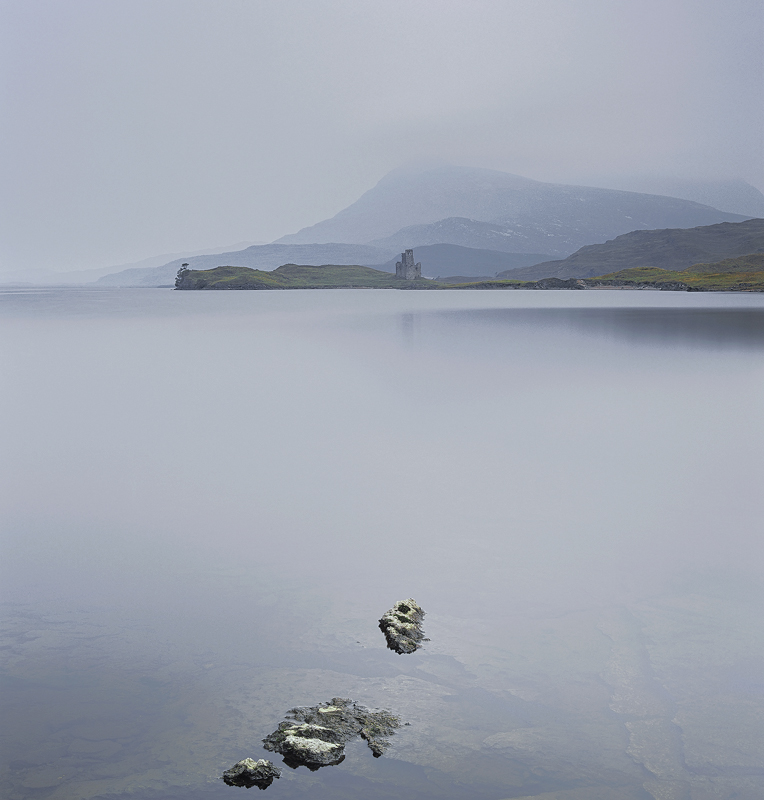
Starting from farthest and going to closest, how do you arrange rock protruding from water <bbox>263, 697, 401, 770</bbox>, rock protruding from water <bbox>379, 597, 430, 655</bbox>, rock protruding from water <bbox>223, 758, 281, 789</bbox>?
rock protruding from water <bbox>379, 597, 430, 655</bbox>, rock protruding from water <bbox>263, 697, 401, 770</bbox>, rock protruding from water <bbox>223, 758, 281, 789</bbox>

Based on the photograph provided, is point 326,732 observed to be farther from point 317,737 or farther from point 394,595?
point 394,595

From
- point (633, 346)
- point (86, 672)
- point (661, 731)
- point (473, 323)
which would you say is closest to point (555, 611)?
point (661, 731)

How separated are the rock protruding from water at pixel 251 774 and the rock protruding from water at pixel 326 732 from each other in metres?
0.17

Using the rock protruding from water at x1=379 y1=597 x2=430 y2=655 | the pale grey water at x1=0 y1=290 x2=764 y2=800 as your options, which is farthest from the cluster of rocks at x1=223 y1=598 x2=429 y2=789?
the rock protruding from water at x1=379 y1=597 x2=430 y2=655

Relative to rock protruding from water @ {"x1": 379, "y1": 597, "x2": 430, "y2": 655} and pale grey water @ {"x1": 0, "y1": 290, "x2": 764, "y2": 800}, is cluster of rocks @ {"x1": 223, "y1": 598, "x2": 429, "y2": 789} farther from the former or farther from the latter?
rock protruding from water @ {"x1": 379, "y1": 597, "x2": 430, "y2": 655}

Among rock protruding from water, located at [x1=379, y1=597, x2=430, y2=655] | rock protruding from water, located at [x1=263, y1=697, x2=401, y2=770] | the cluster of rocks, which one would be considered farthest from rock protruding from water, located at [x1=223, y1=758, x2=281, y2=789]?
rock protruding from water, located at [x1=379, y1=597, x2=430, y2=655]

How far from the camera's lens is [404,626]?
257 inches

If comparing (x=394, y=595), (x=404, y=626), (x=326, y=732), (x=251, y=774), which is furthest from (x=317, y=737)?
(x=394, y=595)

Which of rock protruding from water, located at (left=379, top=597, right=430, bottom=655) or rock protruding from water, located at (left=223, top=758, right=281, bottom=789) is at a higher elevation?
rock protruding from water, located at (left=379, top=597, right=430, bottom=655)

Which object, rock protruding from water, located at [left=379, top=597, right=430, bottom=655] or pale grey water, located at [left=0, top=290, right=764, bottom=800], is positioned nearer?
pale grey water, located at [left=0, top=290, right=764, bottom=800]

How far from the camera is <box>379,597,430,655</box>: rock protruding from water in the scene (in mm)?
6340

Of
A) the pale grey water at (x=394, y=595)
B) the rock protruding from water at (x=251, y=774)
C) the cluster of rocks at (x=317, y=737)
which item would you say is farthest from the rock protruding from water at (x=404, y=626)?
the rock protruding from water at (x=251, y=774)

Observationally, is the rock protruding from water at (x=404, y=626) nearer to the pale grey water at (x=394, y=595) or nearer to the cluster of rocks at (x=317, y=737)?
the pale grey water at (x=394, y=595)

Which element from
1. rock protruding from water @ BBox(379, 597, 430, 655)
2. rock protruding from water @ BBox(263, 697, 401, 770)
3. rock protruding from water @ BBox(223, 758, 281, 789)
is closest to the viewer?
rock protruding from water @ BBox(223, 758, 281, 789)
